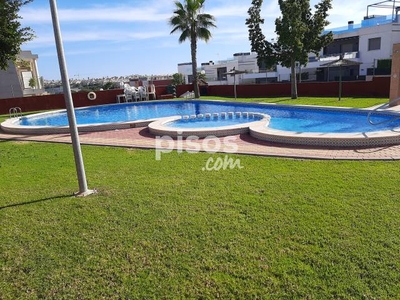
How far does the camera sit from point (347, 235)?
12.7ft

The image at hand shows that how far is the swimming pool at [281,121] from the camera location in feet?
29.5

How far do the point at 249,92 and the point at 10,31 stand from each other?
19898 mm

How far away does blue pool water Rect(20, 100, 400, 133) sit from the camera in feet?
43.1

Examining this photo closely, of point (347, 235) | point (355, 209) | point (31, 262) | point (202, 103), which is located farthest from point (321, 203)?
point (202, 103)

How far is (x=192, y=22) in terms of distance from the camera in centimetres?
2675

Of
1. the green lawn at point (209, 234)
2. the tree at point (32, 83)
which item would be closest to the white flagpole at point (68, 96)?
the green lawn at point (209, 234)

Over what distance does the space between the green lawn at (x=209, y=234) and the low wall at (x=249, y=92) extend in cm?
1607

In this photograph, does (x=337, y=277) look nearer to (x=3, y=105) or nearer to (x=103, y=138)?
(x=103, y=138)

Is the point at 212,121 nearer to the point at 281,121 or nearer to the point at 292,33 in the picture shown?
the point at 281,121

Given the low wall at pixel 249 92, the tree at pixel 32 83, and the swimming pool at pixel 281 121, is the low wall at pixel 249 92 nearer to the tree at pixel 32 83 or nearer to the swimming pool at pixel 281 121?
the swimming pool at pixel 281 121

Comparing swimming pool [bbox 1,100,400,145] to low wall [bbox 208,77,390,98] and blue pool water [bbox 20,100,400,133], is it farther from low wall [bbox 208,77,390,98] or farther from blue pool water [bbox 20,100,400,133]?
low wall [bbox 208,77,390,98]

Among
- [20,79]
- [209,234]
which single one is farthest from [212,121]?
[20,79]

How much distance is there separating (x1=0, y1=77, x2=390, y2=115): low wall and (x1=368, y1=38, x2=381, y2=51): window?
1347 cm

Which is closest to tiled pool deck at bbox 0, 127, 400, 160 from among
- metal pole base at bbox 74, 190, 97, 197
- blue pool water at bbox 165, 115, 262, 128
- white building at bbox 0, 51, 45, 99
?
blue pool water at bbox 165, 115, 262, 128
